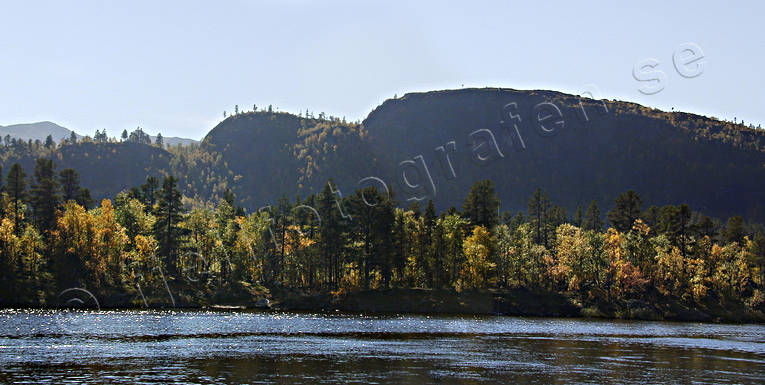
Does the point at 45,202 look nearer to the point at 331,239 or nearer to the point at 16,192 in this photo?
the point at 16,192

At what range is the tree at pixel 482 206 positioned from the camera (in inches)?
5536

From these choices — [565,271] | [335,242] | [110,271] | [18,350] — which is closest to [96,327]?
[18,350]

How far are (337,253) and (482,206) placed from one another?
33212 mm

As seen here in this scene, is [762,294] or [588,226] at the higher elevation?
[588,226]

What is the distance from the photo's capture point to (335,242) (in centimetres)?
12825

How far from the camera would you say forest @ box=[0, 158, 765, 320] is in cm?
11888

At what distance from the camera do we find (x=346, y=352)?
55.8 metres

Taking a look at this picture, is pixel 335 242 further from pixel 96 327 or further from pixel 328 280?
pixel 96 327

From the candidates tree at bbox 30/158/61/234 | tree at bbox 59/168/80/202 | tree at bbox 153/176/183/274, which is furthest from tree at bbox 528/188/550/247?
tree at bbox 30/158/61/234

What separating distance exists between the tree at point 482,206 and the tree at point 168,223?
57398 millimetres

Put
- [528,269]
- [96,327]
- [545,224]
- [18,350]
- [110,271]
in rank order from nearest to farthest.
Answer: [18,350] < [96,327] < [110,271] < [528,269] < [545,224]

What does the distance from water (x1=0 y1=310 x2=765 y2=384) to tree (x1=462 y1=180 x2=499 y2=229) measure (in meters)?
51.2

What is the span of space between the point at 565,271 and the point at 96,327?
286 feet

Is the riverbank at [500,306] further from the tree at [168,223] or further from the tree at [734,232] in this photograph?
the tree at [734,232]
